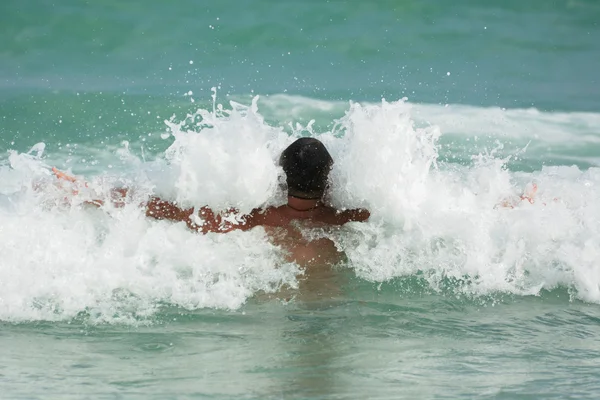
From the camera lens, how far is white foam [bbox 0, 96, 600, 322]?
4137mm

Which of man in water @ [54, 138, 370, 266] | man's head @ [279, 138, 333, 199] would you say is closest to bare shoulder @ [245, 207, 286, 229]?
man in water @ [54, 138, 370, 266]

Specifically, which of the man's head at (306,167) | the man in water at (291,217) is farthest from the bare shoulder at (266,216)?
the man's head at (306,167)

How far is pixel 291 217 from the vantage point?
4340 millimetres

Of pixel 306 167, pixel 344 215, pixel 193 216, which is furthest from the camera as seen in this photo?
pixel 344 215

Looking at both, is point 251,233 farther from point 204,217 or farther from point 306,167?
point 306,167

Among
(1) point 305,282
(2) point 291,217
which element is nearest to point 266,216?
(2) point 291,217

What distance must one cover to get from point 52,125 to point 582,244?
729cm

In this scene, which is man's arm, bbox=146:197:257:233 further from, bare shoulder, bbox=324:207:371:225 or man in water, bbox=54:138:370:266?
bare shoulder, bbox=324:207:371:225

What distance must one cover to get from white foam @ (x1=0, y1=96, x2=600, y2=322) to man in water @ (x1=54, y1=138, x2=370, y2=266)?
6 centimetres

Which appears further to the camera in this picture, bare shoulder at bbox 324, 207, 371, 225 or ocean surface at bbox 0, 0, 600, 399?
bare shoulder at bbox 324, 207, 371, 225

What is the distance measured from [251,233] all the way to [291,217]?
11.7 inches

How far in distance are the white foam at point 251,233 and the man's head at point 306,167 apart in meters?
0.16

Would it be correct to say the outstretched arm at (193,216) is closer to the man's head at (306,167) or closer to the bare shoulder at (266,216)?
the bare shoulder at (266,216)

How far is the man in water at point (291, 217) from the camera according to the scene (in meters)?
4.22
